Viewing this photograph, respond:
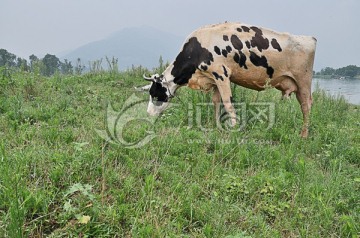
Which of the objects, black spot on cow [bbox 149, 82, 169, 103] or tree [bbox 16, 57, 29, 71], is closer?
black spot on cow [bbox 149, 82, 169, 103]

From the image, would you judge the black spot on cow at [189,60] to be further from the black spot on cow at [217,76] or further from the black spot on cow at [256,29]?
the black spot on cow at [256,29]

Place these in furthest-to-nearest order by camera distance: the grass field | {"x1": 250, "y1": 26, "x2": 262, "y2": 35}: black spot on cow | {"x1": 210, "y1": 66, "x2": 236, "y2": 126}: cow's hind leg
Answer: {"x1": 250, "y1": 26, "x2": 262, "y2": 35}: black spot on cow → {"x1": 210, "y1": 66, "x2": 236, "y2": 126}: cow's hind leg → the grass field

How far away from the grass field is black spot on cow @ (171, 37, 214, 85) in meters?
0.92

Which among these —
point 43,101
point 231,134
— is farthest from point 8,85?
point 231,134

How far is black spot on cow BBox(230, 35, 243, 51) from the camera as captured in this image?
6219 mm

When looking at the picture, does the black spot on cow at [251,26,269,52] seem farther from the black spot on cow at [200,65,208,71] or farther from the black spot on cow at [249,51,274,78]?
the black spot on cow at [200,65,208,71]

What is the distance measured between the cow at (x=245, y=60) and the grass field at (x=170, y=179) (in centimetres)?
64

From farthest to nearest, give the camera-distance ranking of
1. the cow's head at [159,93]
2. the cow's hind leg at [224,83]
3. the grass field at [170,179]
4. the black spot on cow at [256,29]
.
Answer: the cow's head at [159,93] < the black spot on cow at [256,29] < the cow's hind leg at [224,83] < the grass field at [170,179]

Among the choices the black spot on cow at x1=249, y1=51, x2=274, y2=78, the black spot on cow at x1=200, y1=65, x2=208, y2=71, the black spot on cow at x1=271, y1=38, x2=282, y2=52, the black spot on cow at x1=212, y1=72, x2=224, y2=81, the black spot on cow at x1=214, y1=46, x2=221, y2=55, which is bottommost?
the black spot on cow at x1=212, y1=72, x2=224, y2=81

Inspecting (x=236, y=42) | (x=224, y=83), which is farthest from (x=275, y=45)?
(x=224, y=83)

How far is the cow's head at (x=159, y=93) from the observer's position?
691cm

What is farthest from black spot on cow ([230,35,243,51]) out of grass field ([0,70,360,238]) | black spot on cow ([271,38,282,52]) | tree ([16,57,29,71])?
tree ([16,57,29,71])

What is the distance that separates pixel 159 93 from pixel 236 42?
6.44 ft

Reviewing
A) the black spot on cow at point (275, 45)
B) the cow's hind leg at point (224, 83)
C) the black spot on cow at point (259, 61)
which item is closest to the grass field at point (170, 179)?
the cow's hind leg at point (224, 83)
